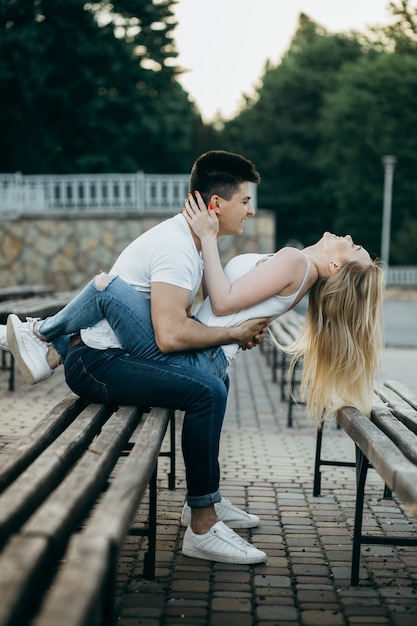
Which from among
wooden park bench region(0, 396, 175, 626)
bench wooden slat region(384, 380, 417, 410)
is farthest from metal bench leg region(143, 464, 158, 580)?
bench wooden slat region(384, 380, 417, 410)

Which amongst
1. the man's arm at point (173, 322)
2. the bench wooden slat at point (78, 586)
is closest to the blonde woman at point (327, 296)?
the man's arm at point (173, 322)

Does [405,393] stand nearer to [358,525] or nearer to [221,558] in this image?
[358,525]

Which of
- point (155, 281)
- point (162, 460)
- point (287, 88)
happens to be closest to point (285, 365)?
point (162, 460)

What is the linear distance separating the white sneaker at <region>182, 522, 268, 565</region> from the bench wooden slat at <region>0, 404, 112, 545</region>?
0.70 metres

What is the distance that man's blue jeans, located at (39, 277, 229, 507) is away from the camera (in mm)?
3289

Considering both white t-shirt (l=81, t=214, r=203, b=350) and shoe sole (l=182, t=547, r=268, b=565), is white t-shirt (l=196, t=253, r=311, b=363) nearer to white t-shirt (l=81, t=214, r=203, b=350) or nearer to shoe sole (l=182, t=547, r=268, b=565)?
white t-shirt (l=81, t=214, r=203, b=350)

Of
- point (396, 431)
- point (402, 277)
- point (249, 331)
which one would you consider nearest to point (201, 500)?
point (249, 331)

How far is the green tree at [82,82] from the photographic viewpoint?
26438 millimetres

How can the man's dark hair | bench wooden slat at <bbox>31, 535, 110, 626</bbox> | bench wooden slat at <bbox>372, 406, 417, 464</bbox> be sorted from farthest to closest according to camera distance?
the man's dark hair, bench wooden slat at <bbox>372, 406, 417, 464</bbox>, bench wooden slat at <bbox>31, 535, 110, 626</bbox>

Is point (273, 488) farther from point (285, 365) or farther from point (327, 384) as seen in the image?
point (285, 365)

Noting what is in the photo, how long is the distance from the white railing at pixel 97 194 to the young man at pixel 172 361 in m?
13.9

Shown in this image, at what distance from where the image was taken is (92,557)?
1657 millimetres

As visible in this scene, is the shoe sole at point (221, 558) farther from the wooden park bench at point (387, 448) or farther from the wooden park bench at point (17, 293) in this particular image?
the wooden park bench at point (17, 293)

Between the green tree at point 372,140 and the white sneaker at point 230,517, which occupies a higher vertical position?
the green tree at point 372,140
